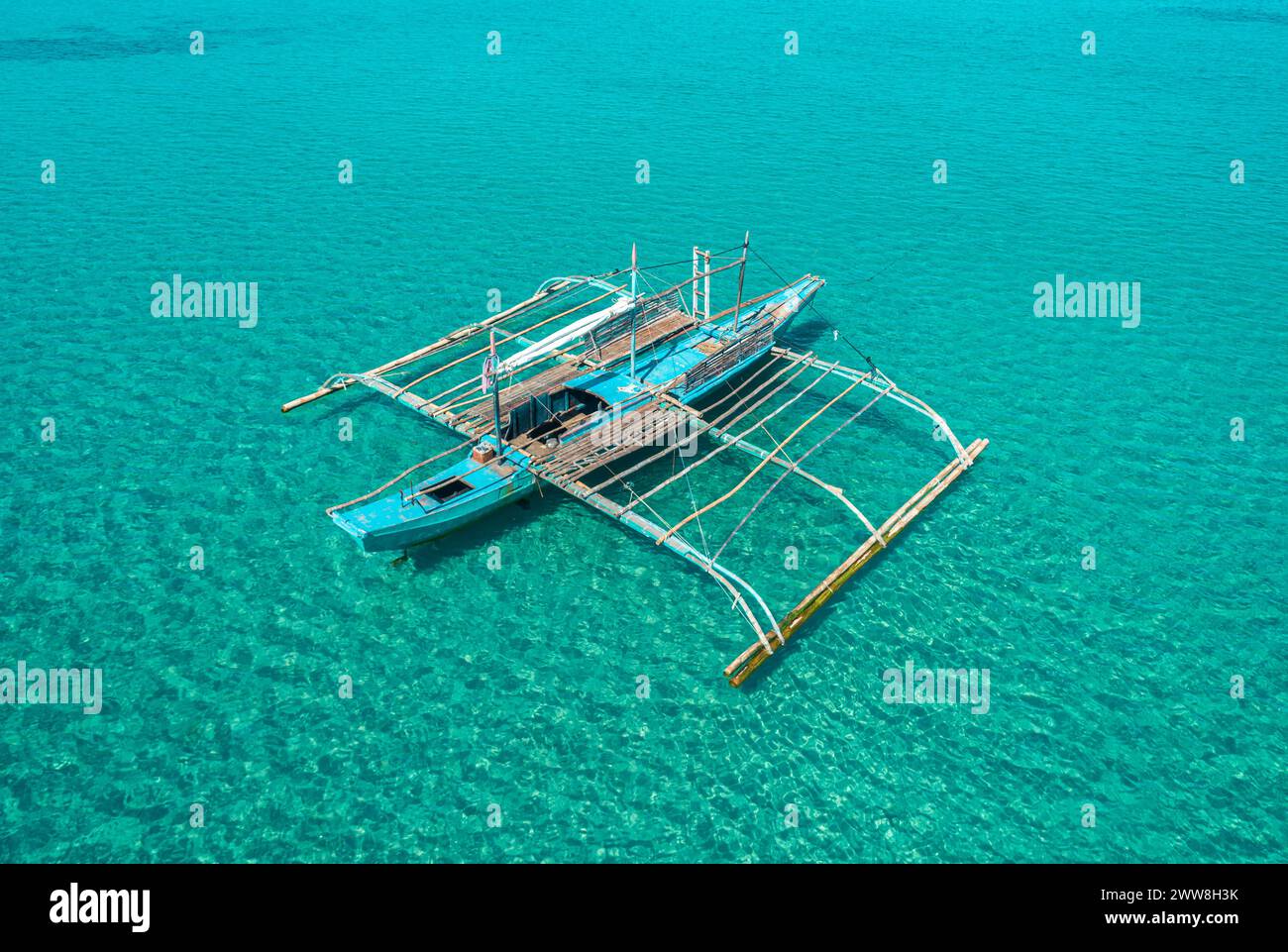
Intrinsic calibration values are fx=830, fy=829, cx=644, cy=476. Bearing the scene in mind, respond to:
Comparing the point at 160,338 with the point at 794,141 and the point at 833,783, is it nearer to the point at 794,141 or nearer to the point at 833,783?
the point at 833,783

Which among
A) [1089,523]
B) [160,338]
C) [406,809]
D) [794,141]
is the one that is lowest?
[406,809]

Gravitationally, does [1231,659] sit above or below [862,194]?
below

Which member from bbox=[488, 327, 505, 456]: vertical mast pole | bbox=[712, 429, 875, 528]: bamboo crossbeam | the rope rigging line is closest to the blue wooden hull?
bbox=[488, 327, 505, 456]: vertical mast pole

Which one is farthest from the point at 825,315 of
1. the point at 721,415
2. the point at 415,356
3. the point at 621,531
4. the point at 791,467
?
the point at 415,356

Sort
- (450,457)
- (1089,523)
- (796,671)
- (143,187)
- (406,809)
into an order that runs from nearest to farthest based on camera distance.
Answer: (406,809) → (796,671) → (1089,523) → (450,457) → (143,187)

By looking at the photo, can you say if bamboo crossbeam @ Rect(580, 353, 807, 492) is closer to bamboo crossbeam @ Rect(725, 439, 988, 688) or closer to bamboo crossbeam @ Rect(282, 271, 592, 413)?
bamboo crossbeam @ Rect(725, 439, 988, 688)


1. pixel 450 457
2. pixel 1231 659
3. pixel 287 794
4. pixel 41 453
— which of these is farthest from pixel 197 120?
pixel 1231 659
